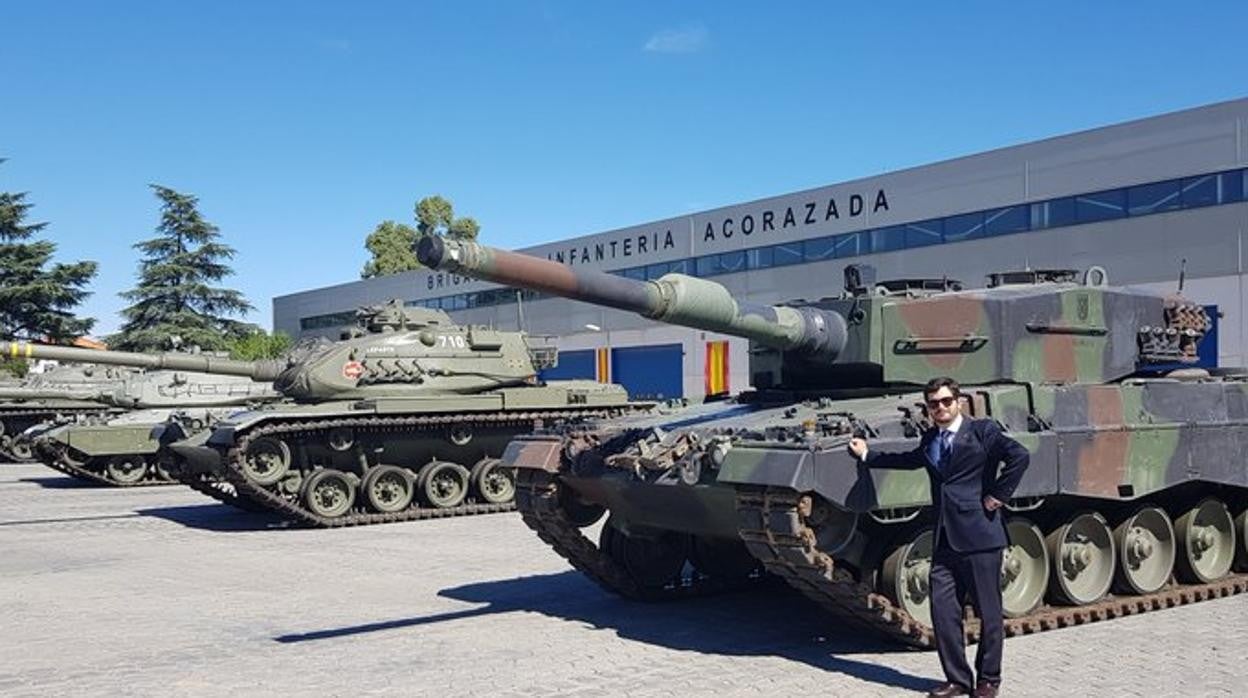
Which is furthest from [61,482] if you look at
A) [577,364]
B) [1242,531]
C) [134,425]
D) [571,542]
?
[1242,531]

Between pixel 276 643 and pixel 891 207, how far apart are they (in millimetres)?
25950

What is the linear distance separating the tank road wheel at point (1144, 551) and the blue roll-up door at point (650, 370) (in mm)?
29078

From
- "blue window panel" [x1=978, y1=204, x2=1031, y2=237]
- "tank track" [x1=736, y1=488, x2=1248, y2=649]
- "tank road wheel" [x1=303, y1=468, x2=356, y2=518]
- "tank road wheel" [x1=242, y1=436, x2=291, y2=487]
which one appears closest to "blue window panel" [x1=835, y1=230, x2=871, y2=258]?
"blue window panel" [x1=978, y1=204, x2=1031, y2=237]

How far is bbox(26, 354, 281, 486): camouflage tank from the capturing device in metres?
22.3

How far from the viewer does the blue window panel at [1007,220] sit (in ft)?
95.6

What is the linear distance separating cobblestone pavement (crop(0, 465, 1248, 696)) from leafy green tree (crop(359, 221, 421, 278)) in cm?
5460

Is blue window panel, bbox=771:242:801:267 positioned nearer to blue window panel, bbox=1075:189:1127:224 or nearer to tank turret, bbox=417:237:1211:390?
blue window panel, bbox=1075:189:1127:224

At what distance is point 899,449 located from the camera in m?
8.12

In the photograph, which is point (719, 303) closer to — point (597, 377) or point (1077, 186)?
point (1077, 186)

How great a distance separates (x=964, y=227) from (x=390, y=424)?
59.5 feet

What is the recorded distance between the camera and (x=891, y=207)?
32.5m

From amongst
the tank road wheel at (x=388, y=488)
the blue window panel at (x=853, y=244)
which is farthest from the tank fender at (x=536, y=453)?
the blue window panel at (x=853, y=244)

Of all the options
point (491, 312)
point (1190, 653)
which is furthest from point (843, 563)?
point (491, 312)

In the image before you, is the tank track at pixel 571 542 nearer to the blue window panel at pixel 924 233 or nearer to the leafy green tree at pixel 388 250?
the blue window panel at pixel 924 233
